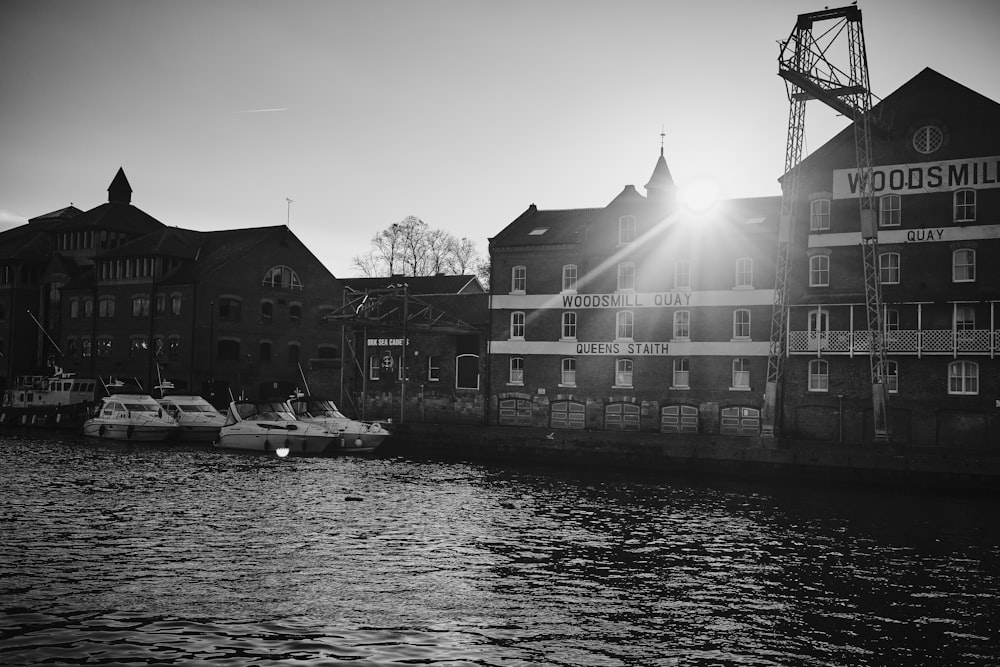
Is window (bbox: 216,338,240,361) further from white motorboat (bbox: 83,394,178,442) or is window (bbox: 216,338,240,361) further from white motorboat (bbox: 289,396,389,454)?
white motorboat (bbox: 289,396,389,454)

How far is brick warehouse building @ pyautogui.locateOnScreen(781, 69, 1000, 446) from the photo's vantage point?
42.0 m

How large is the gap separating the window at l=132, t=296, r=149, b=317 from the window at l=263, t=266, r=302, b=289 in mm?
8959

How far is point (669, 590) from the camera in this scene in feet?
59.7

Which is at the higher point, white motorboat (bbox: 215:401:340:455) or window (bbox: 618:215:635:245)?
window (bbox: 618:215:635:245)

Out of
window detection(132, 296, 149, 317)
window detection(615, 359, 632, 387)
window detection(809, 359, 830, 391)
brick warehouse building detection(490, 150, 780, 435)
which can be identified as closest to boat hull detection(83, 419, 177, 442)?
window detection(132, 296, 149, 317)

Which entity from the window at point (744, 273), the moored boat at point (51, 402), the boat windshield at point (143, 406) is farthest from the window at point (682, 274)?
the moored boat at point (51, 402)

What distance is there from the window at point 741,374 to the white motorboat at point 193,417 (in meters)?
28.4

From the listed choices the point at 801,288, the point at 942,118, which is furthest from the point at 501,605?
the point at 942,118

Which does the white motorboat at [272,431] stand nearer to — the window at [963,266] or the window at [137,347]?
the window at [137,347]

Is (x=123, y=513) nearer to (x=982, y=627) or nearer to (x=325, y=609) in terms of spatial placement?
(x=325, y=609)

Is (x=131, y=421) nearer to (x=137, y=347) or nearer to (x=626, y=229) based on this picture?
(x=137, y=347)

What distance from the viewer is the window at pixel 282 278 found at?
70500mm

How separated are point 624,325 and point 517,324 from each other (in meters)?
6.55

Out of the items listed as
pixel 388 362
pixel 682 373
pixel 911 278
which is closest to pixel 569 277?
pixel 682 373
